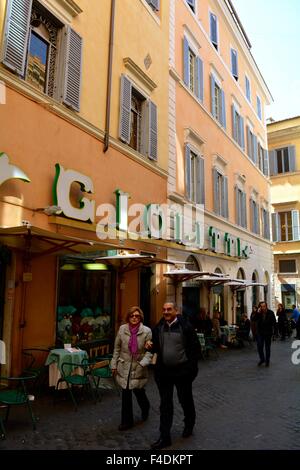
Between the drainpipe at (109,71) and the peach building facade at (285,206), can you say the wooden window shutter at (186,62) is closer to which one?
the drainpipe at (109,71)

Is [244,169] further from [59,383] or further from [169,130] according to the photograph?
[59,383]

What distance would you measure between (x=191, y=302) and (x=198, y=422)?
887 centimetres

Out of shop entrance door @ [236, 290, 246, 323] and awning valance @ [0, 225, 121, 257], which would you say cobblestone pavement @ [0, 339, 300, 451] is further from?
shop entrance door @ [236, 290, 246, 323]

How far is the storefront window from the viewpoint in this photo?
852cm

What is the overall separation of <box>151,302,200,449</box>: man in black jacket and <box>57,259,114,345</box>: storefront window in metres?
3.83

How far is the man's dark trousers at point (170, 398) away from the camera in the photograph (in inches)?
183

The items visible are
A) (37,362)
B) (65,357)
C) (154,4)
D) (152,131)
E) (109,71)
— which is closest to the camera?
(65,357)

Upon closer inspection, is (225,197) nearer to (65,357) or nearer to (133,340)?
(65,357)

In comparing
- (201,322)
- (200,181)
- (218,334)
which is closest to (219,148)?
(200,181)

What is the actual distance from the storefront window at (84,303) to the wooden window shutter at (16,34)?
3830mm

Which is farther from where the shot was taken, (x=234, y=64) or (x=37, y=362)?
(x=234, y=64)

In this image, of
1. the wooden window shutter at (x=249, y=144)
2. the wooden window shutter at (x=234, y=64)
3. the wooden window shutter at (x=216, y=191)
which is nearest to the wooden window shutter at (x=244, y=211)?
the wooden window shutter at (x=249, y=144)

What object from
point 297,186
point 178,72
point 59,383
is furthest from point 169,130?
point 297,186

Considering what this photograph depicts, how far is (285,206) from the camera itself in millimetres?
28844
